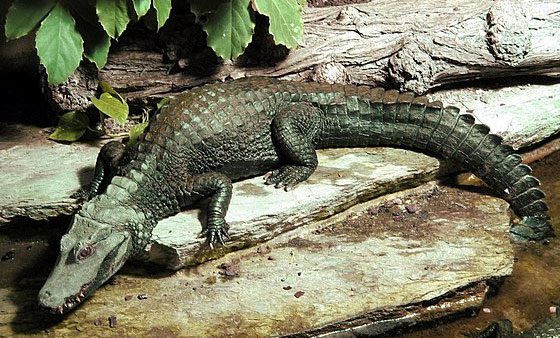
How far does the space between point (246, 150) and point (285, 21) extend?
1.03 metres

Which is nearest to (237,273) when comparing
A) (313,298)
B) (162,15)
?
(313,298)

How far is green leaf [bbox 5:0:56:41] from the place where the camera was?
466 centimetres

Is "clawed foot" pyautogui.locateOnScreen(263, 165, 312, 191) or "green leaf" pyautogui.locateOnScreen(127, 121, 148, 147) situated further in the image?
"green leaf" pyautogui.locateOnScreen(127, 121, 148, 147)

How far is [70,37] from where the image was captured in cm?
478

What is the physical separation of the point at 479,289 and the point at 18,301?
113 inches

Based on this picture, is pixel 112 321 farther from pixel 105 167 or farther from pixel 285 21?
pixel 285 21

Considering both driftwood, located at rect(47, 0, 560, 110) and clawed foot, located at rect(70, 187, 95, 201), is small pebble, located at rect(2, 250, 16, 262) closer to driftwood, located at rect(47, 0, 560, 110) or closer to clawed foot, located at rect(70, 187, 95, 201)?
clawed foot, located at rect(70, 187, 95, 201)

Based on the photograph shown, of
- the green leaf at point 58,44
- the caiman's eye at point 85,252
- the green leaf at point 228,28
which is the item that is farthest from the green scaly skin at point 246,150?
the green leaf at point 58,44

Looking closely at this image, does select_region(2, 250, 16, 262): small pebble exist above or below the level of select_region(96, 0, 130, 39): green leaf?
below

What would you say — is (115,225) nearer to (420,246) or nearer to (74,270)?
(74,270)

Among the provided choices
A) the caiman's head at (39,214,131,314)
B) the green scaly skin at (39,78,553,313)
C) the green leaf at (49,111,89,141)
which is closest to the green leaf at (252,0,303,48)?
the green scaly skin at (39,78,553,313)

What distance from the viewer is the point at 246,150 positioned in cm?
515

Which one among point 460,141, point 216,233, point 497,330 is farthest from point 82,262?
point 460,141

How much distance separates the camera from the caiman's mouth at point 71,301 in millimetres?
3850
